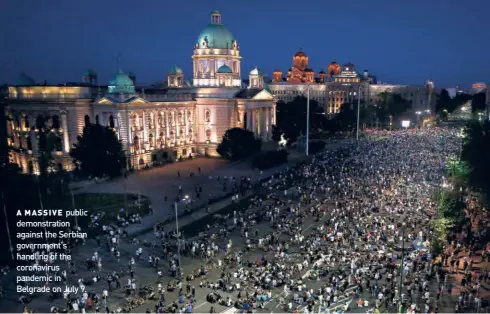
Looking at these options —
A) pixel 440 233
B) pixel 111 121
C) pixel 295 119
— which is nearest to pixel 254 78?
pixel 295 119

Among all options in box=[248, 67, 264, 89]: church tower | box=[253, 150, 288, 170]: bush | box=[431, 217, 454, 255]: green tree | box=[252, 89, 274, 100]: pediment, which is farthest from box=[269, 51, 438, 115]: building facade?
box=[431, 217, 454, 255]: green tree

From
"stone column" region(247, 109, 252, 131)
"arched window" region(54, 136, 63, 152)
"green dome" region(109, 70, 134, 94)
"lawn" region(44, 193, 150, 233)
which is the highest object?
"green dome" region(109, 70, 134, 94)

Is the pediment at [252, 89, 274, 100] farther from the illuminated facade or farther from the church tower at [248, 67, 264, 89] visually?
the illuminated facade

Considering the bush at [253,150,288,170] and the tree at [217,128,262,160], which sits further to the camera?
the tree at [217,128,262,160]

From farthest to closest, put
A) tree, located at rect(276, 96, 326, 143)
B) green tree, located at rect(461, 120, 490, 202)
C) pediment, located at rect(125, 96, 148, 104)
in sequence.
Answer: tree, located at rect(276, 96, 326, 143), pediment, located at rect(125, 96, 148, 104), green tree, located at rect(461, 120, 490, 202)

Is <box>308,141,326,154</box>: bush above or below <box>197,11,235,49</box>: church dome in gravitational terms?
below

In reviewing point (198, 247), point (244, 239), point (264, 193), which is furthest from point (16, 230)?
point (264, 193)

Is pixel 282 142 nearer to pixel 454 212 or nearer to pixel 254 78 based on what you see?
pixel 254 78

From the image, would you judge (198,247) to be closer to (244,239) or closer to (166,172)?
(244,239)
